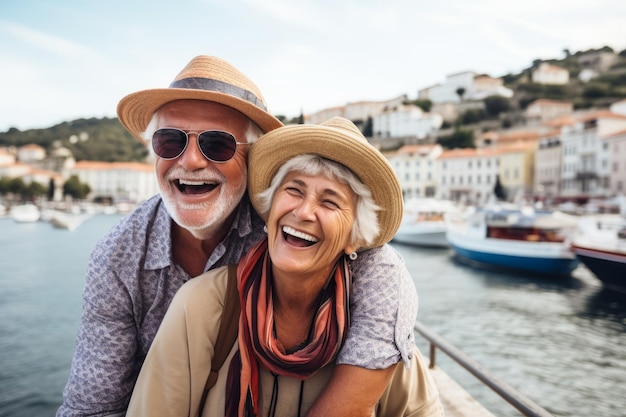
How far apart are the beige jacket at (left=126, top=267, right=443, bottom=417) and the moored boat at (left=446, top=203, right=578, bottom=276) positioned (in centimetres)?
1899

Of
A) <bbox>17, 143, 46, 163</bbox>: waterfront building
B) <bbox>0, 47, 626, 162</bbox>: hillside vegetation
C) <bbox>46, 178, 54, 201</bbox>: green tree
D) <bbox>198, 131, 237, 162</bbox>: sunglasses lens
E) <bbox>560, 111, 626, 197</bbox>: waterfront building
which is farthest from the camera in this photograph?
<bbox>17, 143, 46, 163</bbox>: waterfront building

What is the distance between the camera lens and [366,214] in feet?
5.60

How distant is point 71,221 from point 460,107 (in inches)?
2827

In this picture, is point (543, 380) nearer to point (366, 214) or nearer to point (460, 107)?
point (366, 214)

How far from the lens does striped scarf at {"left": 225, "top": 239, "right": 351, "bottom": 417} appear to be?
1.50 m

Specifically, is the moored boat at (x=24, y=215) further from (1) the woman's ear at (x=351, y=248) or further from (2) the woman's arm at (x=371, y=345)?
(2) the woman's arm at (x=371, y=345)

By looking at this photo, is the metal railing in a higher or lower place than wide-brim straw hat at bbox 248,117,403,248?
lower

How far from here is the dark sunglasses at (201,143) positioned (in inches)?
70.1

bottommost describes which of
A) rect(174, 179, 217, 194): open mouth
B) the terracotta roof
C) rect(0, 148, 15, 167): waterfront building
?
rect(174, 179, 217, 194): open mouth

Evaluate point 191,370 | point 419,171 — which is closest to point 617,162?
point 419,171

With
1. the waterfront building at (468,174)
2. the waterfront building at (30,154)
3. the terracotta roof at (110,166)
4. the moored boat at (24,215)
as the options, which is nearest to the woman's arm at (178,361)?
the moored boat at (24,215)

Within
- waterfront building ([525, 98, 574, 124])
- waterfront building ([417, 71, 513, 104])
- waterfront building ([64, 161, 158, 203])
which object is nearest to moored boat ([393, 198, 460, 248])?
waterfront building ([525, 98, 574, 124])

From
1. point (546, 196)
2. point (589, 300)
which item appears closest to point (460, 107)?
point (546, 196)

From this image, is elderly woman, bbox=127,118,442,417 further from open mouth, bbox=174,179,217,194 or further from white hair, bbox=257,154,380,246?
open mouth, bbox=174,179,217,194
